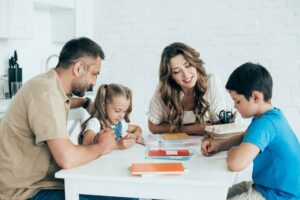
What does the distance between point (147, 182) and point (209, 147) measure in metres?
0.44

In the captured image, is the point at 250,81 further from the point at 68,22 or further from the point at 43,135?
the point at 68,22

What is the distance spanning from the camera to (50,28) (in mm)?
3867

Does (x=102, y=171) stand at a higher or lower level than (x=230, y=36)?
lower

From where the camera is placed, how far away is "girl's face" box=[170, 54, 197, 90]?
2350 mm

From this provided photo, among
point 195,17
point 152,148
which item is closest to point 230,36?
point 195,17

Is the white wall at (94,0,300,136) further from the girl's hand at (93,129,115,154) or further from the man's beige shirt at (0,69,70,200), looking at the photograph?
the man's beige shirt at (0,69,70,200)

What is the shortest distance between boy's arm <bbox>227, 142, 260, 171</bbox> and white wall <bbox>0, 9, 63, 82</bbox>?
89.7 inches

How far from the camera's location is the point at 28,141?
64.9 inches

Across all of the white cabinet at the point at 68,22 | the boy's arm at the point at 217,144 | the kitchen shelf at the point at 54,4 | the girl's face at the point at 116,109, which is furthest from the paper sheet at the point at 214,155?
Result: the white cabinet at the point at 68,22

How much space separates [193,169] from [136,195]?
25 centimetres

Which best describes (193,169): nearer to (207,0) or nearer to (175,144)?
(175,144)

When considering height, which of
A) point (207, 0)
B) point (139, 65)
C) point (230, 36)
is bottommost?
point (139, 65)

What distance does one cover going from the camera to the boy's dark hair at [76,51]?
176 centimetres

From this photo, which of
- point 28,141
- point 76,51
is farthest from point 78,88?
point 28,141
